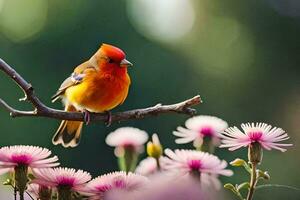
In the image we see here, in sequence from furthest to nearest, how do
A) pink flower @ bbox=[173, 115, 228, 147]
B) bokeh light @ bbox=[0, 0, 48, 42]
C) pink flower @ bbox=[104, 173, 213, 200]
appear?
bokeh light @ bbox=[0, 0, 48, 42] → pink flower @ bbox=[173, 115, 228, 147] → pink flower @ bbox=[104, 173, 213, 200]

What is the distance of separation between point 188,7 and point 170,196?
1249 centimetres

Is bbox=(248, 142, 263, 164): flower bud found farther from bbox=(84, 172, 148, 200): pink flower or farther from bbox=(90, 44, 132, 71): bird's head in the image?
bbox=(90, 44, 132, 71): bird's head

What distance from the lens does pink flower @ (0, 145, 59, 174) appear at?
0.76m

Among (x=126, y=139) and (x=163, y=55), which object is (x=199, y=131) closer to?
(x=126, y=139)

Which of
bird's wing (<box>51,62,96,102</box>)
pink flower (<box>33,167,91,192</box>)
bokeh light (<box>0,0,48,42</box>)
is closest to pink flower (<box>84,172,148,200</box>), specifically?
pink flower (<box>33,167,91,192</box>)

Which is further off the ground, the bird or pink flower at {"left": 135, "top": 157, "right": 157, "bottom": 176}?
the bird

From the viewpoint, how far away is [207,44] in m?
13.3

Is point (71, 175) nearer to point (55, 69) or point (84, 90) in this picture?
point (84, 90)

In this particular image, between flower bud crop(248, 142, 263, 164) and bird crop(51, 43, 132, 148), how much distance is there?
938 mm

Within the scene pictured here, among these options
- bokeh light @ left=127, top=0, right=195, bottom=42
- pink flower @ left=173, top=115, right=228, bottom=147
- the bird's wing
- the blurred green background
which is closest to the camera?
pink flower @ left=173, top=115, right=228, bottom=147

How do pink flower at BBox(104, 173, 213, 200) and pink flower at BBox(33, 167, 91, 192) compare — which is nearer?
pink flower at BBox(104, 173, 213, 200)

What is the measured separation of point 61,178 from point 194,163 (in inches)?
5.5

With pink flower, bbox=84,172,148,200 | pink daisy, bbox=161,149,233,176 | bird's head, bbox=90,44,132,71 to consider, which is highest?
bird's head, bbox=90,44,132,71

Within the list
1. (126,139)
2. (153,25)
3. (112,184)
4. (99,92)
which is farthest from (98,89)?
(153,25)
